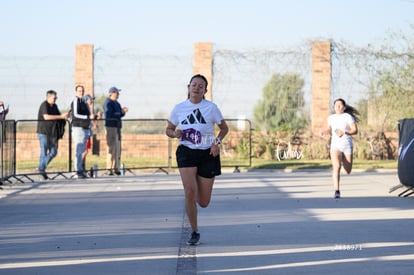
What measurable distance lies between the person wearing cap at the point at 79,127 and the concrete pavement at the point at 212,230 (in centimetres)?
251

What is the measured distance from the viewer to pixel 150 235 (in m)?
11.5

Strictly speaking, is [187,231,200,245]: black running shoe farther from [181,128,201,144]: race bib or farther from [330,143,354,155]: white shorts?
[330,143,354,155]: white shorts

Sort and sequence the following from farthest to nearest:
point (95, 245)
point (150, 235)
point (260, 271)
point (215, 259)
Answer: point (150, 235)
point (95, 245)
point (215, 259)
point (260, 271)

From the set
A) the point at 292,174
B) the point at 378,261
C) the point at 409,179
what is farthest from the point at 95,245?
the point at 292,174

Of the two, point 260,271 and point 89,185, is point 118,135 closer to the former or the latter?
point 89,185

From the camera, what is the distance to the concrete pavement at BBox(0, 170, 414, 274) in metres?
9.20

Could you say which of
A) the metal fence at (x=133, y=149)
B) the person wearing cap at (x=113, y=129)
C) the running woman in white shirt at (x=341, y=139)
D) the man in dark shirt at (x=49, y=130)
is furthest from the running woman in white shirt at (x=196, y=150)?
the person wearing cap at (x=113, y=129)

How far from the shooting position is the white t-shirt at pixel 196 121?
10805 millimetres

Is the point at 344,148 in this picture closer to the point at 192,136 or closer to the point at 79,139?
the point at 192,136

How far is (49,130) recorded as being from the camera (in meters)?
21.9

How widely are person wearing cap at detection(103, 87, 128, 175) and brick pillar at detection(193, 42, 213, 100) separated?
647 cm

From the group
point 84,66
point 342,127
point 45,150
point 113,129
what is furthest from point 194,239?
point 84,66

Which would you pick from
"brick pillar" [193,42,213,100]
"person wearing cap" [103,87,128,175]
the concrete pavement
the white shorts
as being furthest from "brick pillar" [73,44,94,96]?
the white shorts

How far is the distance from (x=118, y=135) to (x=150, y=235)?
12.8 metres
